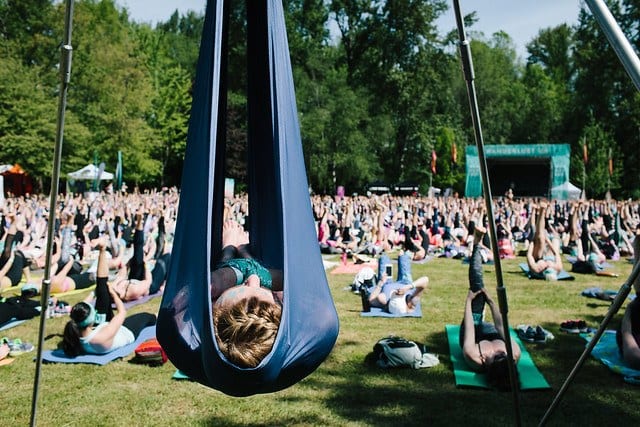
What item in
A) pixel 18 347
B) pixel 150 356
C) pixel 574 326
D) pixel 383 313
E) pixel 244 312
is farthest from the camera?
pixel 383 313

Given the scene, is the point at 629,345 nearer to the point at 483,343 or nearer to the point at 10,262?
the point at 483,343

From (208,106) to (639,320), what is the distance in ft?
16.3

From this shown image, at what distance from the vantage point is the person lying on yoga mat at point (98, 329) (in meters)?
6.11

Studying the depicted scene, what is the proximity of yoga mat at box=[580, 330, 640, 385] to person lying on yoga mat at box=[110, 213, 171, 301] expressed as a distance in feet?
19.6

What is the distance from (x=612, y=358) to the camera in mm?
6176

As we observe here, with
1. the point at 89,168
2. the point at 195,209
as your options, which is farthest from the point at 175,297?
the point at 89,168

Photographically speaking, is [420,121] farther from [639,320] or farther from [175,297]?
[175,297]

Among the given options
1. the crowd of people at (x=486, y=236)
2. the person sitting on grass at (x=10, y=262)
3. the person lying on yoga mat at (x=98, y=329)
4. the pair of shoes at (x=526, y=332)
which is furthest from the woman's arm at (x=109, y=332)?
the crowd of people at (x=486, y=236)

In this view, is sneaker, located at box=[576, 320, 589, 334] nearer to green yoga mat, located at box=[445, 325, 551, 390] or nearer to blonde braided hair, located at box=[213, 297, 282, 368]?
green yoga mat, located at box=[445, 325, 551, 390]

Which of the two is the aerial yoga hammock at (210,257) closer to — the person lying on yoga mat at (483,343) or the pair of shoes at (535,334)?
the person lying on yoga mat at (483,343)

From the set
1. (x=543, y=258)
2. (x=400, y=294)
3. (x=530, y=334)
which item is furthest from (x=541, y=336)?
(x=543, y=258)

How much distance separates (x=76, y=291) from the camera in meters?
9.89

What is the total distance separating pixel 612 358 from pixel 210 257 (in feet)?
16.7

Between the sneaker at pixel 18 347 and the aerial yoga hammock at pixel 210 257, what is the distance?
4465 mm
